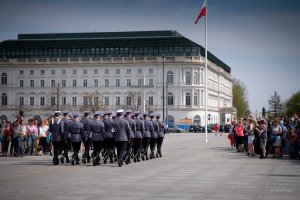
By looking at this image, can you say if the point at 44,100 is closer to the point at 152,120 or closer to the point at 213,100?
the point at 213,100

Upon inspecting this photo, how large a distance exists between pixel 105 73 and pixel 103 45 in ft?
19.3

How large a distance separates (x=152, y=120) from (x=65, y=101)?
10494cm

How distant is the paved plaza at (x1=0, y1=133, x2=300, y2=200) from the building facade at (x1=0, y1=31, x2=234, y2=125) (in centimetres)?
10145

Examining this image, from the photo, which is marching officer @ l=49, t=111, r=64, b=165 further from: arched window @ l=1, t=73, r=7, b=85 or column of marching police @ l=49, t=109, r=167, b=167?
arched window @ l=1, t=73, r=7, b=85

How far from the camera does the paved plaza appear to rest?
538 inches

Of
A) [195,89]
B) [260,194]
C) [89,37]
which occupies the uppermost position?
[89,37]

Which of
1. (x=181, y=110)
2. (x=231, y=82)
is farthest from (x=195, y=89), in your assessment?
(x=231, y=82)

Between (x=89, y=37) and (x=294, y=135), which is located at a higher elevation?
(x=89, y=37)

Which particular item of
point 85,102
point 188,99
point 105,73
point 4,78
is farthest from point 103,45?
point 4,78

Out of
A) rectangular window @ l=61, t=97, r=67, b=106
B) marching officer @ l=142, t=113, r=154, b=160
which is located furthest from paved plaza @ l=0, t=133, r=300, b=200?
rectangular window @ l=61, t=97, r=67, b=106

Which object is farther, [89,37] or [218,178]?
[89,37]

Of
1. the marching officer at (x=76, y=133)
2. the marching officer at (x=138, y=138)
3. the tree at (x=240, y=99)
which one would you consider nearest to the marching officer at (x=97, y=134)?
the marching officer at (x=76, y=133)

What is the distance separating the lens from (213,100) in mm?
141500

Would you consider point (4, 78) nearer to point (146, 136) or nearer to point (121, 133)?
point (146, 136)
